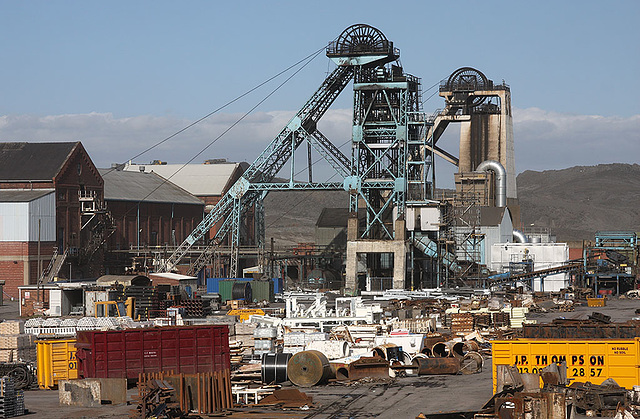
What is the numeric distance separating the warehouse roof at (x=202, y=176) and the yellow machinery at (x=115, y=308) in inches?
1773

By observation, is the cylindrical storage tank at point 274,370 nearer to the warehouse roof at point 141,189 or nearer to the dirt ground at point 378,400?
the dirt ground at point 378,400

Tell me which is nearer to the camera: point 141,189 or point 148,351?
point 148,351

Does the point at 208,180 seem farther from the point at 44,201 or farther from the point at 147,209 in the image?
the point at 44,201

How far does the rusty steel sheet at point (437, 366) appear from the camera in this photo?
27984mm

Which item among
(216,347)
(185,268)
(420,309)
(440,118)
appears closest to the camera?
(216,347)

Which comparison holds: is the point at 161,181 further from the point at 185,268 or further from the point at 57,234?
the point at 57,234

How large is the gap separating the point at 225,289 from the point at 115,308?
16453 mm

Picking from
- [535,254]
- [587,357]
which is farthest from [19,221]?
[587,357]

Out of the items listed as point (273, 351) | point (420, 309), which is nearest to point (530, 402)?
point (273, 351)

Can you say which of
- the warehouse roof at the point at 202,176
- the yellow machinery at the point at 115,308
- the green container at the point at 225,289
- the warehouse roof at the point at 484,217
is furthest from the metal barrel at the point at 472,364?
the warehouse roof at the point at 202,176

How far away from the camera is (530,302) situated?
184ft

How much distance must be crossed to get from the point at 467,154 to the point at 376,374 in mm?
68402

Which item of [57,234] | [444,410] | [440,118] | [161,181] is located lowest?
[444,410]

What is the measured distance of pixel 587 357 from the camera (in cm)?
2305
